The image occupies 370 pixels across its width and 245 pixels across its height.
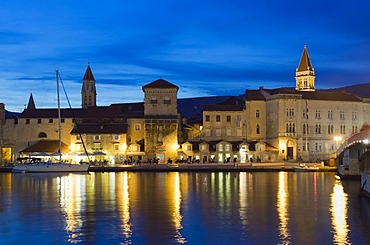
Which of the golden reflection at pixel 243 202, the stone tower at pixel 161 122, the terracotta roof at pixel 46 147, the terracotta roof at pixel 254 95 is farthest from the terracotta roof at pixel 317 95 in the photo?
the golden reflection at pixel 243 202

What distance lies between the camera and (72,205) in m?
38.8

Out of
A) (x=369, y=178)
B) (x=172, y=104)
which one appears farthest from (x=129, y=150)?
(x=369, y=178)

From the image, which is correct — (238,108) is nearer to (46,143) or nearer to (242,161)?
(242,161)

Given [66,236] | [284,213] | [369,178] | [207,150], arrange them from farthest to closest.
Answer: [207,150] → [369,178] → [284,213] → [66,236]

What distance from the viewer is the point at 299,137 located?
90250 mm

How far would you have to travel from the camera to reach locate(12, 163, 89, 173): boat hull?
3073 inches

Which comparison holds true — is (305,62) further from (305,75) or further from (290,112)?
(290,112)

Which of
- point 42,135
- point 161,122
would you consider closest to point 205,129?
point 161,122

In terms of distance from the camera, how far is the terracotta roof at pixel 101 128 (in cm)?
8900

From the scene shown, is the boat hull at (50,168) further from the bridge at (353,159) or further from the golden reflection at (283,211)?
the bridge at (353,159)

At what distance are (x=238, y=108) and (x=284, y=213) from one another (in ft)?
191

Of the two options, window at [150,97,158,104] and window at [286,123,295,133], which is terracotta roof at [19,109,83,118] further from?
window at [286,123,295,133]

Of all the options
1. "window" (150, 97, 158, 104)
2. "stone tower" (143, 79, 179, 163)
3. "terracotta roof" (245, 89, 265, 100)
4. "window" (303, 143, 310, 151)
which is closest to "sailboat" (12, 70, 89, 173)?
"stone tower" (143, 79, 179, 163)

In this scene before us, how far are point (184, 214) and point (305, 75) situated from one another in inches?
2999
